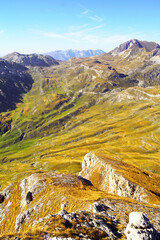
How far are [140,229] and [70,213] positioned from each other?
11553 millimetres

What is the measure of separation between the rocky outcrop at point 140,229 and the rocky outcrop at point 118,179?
3518 cm

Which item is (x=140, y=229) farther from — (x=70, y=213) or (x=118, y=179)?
(x=118, y=179)

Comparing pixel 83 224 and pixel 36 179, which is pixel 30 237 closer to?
pixel 83 224

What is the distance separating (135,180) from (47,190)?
3372 centimetres

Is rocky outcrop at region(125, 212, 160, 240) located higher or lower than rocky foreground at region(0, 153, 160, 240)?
higher

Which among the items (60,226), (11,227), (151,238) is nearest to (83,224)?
(60,226)

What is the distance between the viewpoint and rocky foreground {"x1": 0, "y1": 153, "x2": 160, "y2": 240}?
18.4m

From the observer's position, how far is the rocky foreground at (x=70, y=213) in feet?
60.3

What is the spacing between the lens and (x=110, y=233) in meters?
19.9

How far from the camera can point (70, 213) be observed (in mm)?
24219

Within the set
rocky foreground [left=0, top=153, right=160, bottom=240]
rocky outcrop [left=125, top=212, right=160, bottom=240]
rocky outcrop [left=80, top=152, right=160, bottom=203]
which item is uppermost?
rocky outcrop [left=125, top=212, right=160, bottom=240]

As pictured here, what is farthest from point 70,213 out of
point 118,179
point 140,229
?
point 118,179

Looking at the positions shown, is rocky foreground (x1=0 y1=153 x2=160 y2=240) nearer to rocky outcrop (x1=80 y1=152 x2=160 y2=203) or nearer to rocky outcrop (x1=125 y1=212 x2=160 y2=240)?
rocky outcrop (x1=125 y1=212 x2=160 y2=240)

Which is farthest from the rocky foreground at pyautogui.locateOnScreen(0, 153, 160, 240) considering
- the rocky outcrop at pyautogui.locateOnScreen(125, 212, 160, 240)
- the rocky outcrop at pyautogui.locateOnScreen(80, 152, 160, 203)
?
the rocky outcrop at pyautogui.locateOnScreen(80, 152, 160, 203)
